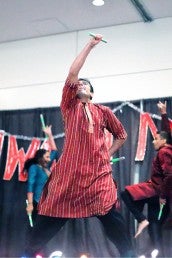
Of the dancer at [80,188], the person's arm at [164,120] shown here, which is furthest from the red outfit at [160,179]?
the dancer at [80,188]

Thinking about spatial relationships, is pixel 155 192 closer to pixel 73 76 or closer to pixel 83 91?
pixel 83 91

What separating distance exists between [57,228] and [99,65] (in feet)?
8.81

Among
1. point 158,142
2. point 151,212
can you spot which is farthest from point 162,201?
point 158,142

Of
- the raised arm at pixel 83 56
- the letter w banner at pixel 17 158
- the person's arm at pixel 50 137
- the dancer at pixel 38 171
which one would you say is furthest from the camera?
the letter w banner at pixel 17 158

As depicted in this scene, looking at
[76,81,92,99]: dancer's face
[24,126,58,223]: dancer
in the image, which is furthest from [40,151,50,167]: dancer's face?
[76,81,92,99]: dancer's face

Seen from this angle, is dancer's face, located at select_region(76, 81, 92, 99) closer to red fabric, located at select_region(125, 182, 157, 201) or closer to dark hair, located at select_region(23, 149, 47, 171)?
red fabric, located at select_region(125, 182, 157, 201)

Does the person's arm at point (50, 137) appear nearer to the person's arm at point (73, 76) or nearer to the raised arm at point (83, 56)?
the person's arm at point (73, 76)

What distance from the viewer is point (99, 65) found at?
4.54m

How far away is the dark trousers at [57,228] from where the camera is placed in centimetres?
213

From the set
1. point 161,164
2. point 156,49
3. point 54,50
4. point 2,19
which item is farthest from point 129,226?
point 2,19

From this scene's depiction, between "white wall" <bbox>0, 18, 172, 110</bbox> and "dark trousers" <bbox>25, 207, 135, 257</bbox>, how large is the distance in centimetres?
226

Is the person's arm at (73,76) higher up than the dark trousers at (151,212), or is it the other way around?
the person's arm at (73,76)

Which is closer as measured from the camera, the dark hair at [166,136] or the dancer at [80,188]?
the dancer at [80,188]

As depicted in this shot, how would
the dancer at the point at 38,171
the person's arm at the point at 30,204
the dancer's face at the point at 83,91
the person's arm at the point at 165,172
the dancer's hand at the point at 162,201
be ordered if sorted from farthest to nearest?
the dancer at the point at 38,171
the person's arm at the point at 30,204
the dancer's hand at the point at 162,201
the person's arm at the point at 165,172
the dancer's face at the point at 83,91
